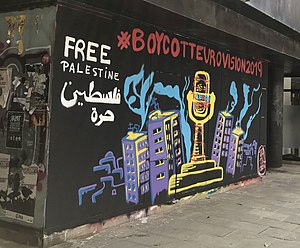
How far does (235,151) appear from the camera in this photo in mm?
8953

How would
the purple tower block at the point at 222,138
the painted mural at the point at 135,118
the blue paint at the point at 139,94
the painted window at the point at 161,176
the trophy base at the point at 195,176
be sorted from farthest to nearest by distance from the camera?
the purple tower block at the point at 222,138 → the trophy base at the point at 195,176 → the painted window at the point at 161,176 → the blue paint at the point at 139,94 → the painted mural at the point at 135,118

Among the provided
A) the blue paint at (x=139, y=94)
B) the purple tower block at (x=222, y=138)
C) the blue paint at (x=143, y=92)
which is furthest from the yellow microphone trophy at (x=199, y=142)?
the blue paint at (x=139, y=94)

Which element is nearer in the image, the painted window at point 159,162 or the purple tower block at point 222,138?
the painted window at point 159,162

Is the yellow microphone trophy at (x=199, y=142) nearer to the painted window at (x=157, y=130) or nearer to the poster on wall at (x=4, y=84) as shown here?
the painted window at (x=157, y=130)

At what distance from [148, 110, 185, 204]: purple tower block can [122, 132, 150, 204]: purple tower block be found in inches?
6.4

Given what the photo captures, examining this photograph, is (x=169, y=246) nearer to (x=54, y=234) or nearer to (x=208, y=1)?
(x=54, y=234)

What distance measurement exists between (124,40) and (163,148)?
1.95 meters

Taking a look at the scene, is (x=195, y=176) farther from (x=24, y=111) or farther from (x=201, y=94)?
(x=24, y=111)

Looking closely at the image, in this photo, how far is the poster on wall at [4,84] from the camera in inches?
208

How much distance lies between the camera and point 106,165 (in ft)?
18.4

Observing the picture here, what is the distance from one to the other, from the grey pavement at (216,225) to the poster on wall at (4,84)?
204 centimetres

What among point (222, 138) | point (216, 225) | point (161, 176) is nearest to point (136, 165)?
point (161, 176)

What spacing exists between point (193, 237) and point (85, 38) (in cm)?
302

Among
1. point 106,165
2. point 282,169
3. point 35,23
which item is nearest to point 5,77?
point 35,23
